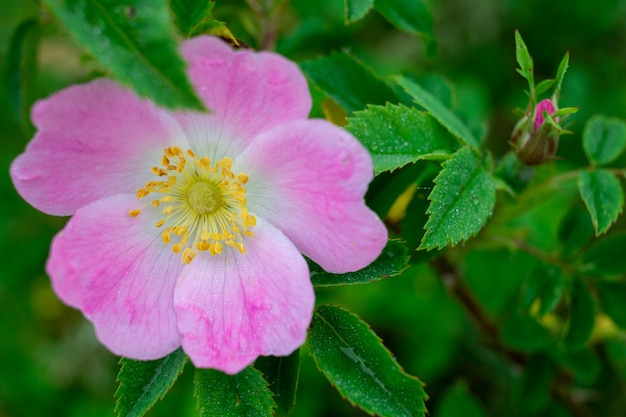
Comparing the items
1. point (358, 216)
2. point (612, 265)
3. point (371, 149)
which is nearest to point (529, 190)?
point (612, 265)

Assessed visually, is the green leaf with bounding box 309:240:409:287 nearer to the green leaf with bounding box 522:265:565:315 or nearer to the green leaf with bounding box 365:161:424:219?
the green leaf with bounding box 365:161:424:219

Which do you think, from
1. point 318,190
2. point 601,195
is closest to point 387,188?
point 318,190

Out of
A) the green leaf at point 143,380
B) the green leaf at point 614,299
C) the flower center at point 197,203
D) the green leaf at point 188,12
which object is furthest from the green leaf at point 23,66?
the green leaf at point 614,299

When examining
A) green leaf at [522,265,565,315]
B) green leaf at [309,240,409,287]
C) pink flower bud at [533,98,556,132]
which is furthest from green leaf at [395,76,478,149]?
green leaf at [522,265,565,315]

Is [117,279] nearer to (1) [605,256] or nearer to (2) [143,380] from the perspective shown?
(2) [143,380]

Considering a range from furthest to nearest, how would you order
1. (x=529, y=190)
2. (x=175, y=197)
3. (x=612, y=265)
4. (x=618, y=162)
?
(x=618, y=162) → (x=612, y=265) → (x=529, y=190) → (x=175, y=197)

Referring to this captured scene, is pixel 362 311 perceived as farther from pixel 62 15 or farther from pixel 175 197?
pixel 62 15
